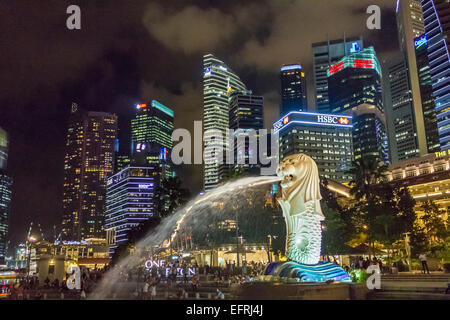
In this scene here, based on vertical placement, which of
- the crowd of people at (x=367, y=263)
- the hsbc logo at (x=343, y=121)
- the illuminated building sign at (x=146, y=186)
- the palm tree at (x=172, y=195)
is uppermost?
the hsbc logo at (x=343, y=121)

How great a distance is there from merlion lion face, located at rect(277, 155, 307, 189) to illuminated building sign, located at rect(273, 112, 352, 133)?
151854 millimetres

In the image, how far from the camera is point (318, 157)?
17300 cm

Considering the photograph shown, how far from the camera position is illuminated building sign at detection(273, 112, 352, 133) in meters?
171

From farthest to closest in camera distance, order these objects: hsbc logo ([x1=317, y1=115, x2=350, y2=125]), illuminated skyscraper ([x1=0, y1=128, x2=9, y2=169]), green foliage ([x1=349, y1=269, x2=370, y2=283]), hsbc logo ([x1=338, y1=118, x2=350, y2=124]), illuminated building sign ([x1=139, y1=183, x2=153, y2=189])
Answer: illuminated building sign ([x1=139, y1=183, x2=153, y2=189]), illuminated skyscraper ([x1=0, y1=128, x2=9, y2=169]), hsbc logo ([x1=338, y1=118, x2=350, y2=124]), hsbc logo ([x1=317, y1=115, x2=350, y2=125]), green foliage ([x1=349, y1=269, x2=370, y2=283])

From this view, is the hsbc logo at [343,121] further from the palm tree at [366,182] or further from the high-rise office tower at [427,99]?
the palm tree at [366,182]

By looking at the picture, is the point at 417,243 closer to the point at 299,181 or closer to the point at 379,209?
the point at 379,209

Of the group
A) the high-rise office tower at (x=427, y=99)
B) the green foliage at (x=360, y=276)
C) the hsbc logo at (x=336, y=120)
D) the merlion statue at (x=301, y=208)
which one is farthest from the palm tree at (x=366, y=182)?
the high-rise office tower at (x=427, y=99)

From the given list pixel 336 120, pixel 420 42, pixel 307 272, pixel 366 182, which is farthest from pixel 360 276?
pixel 420 42

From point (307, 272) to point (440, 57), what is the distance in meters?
146

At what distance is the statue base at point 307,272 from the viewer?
18953 mm

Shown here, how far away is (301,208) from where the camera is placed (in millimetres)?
20641

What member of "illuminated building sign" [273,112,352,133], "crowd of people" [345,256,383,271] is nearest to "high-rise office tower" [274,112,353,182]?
"illuminated building sign" [273,112,352,133]

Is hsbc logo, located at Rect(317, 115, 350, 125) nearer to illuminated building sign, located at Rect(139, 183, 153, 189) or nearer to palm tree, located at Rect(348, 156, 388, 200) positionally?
illuminated building sign, located at Rect(139, 183, 153, 189)
